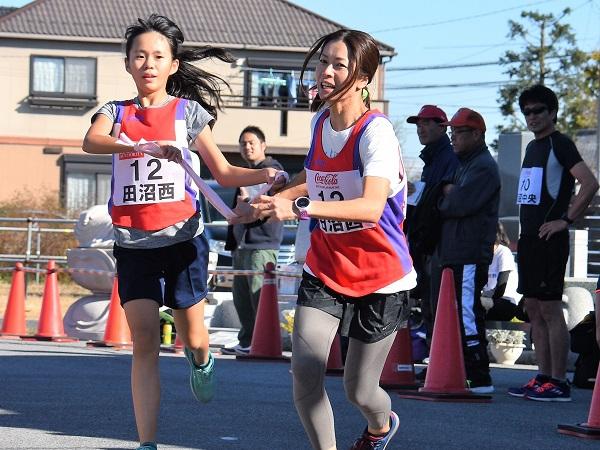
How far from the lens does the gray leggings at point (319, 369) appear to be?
5230 mm

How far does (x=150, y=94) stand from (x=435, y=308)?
13.0 feet

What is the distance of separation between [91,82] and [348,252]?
129ft

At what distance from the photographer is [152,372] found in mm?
5895

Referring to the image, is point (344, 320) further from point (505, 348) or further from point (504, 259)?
point (504, 259)

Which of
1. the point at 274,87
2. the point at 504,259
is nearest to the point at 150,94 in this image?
the point at 504,259

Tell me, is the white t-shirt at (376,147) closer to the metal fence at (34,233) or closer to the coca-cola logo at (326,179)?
the coca-cola logo at (326,179)

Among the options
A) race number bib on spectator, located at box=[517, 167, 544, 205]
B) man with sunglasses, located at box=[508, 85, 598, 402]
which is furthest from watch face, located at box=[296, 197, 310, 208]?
race number bib on spectator, located at box=[517, 167, 544, 205]

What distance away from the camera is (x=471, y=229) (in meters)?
9.20

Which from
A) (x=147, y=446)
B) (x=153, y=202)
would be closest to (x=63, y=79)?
(x=153, y=202)

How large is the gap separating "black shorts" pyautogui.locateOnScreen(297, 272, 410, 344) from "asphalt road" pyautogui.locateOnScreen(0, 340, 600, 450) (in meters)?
1.29

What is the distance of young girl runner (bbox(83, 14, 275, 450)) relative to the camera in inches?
231

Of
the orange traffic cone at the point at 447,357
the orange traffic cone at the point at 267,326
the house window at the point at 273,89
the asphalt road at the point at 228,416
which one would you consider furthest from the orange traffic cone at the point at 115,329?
the house window at the point at 273,89

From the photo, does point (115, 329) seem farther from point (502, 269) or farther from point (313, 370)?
point (313, 370)

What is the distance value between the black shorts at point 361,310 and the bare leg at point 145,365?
0.84 m
